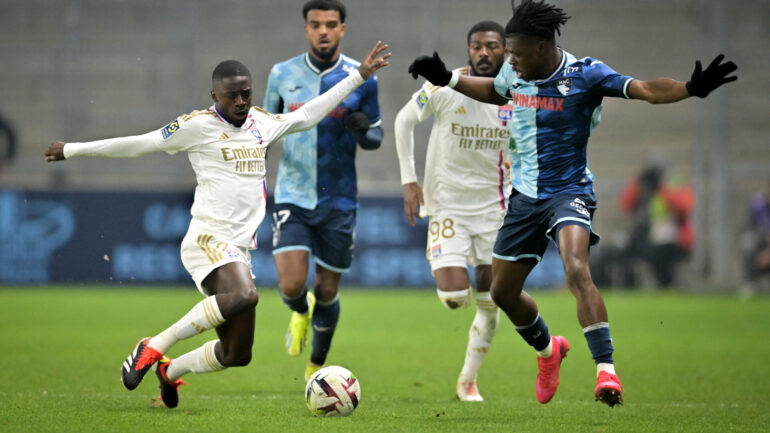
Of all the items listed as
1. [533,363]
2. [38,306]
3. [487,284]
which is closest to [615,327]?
[533,363]

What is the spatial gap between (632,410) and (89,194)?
41.7ft

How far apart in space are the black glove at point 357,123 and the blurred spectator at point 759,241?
41.5 feet

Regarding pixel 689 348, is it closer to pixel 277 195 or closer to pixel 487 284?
pixel 487 284

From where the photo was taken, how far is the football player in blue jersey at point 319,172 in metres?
8.64

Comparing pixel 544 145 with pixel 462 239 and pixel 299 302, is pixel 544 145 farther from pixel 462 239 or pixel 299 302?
pixel 299 302

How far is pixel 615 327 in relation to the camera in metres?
13.6

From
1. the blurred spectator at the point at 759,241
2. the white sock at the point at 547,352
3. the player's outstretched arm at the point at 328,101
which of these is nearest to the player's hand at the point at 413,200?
the player's outstretched arm at the point at 328,101

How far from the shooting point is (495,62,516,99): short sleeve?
22.9 ft

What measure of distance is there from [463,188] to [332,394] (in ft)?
7.95

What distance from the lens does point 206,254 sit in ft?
21.7

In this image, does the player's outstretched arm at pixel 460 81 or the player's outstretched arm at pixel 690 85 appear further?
the player's outstretched arm at pixel 460 81

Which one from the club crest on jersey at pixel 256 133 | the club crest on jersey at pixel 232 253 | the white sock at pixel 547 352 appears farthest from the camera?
the white sock at pixel 547 352

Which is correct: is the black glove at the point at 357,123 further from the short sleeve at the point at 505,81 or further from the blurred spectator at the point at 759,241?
the blurred spectator at the point at 759,241

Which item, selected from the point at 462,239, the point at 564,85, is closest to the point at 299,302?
the point at 462,239
